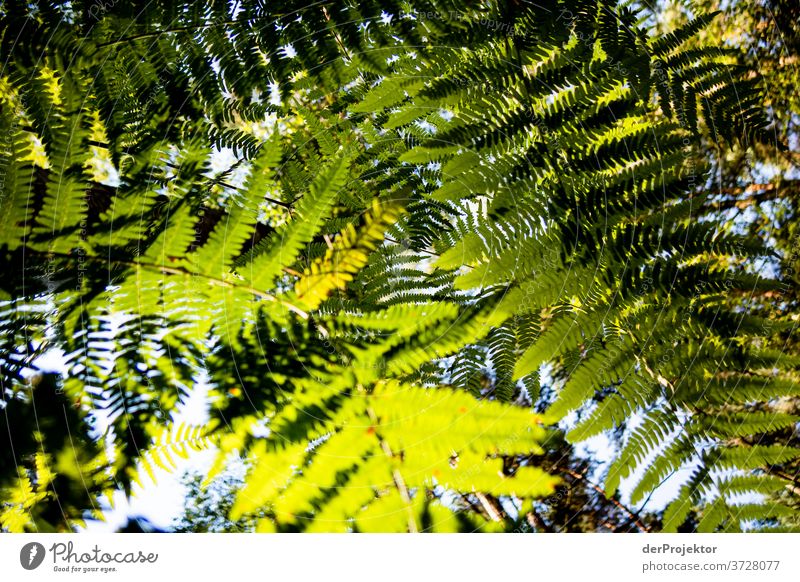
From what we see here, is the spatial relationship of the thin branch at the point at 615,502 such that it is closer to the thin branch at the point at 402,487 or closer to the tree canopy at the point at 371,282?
the tree canopy at the point at 371,282

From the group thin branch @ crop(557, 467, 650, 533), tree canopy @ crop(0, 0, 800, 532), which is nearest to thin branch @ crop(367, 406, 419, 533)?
tree canopy @ crop(0, 0, 800, 532)

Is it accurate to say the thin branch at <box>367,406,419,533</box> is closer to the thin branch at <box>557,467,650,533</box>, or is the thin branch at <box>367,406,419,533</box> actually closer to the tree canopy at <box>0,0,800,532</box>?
the tree canopy at <box>0,0,800,532</box>

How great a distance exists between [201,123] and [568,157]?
870mm

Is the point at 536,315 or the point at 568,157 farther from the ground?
the point at 568,157
